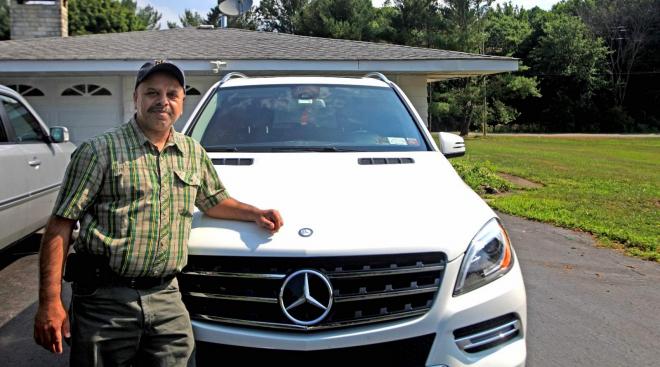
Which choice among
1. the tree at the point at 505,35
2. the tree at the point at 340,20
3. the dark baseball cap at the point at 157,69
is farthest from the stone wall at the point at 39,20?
the tree at the point at 505,35

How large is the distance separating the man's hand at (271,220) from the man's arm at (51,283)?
690 mm

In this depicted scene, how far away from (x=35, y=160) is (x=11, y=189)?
0.59 meters

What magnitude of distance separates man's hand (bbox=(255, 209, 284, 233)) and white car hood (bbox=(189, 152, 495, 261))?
0.03m

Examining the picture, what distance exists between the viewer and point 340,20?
42250mm

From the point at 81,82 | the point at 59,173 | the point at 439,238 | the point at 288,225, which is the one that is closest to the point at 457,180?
the point at 439,238

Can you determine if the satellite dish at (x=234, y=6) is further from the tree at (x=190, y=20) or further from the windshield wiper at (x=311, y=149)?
the tree at (x=190, y=20)

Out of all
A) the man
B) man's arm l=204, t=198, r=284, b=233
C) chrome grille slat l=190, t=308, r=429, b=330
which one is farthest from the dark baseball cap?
chrome grille slat l=190, t=308, r=429, b=330

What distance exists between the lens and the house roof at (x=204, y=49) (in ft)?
34.5

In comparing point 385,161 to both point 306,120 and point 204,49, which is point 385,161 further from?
point 204,49

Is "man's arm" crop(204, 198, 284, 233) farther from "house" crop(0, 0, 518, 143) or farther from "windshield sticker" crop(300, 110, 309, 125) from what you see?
"house" crop(0, 0, 518, 143)

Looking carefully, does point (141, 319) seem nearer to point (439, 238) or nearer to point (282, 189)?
point (282, 189)

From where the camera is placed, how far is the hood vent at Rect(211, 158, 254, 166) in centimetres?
293

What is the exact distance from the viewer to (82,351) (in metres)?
1.83

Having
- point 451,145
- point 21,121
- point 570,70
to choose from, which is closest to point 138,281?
point 451,145
